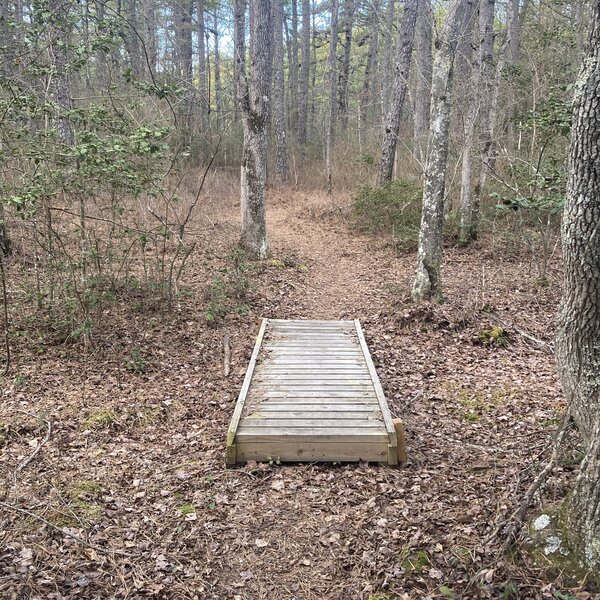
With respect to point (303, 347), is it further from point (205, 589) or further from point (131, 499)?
point (205, 589)

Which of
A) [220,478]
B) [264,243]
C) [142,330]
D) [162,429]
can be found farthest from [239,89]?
[220,478]

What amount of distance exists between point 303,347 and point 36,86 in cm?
521

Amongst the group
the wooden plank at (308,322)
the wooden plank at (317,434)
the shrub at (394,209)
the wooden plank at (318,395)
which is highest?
the shrub at (394,209)

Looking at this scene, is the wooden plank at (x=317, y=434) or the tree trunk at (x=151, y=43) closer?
the wooden plank at (x=317, y=434)

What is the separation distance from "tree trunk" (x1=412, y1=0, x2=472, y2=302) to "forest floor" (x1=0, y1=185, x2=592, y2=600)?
578mm

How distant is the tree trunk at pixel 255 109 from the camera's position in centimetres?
1077

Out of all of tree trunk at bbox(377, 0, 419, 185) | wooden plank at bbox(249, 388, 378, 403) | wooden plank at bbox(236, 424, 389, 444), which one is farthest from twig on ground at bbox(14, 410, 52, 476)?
tree trunk at bbox(377, 0, 419, 185)

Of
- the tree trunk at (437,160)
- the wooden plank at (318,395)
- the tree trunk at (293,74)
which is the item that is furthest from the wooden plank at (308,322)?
the tree trunk at (293,74)

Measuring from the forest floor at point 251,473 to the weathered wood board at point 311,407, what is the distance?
7.1 inches

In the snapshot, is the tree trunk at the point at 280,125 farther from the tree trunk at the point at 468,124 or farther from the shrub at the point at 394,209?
the tree trunk at the point at 468,124

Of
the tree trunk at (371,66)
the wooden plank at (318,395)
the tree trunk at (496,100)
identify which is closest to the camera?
the wooden plank at (318,395)

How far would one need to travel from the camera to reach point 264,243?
11562 mm

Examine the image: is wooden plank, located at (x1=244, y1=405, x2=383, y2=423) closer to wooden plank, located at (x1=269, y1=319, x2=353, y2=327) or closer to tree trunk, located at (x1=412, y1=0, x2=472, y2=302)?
wooden plank, located at (x1=269, y1=319, x2=353, y2=327)

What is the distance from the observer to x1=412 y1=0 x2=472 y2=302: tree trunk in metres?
7.74
